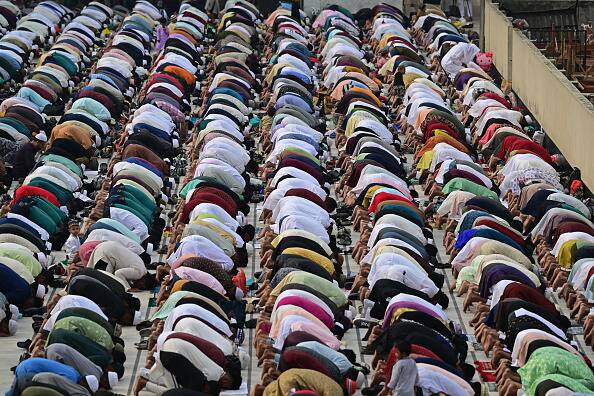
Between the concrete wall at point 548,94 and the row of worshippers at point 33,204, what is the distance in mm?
12043

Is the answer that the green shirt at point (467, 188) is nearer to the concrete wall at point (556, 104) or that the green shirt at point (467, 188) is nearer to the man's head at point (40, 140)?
the concrete wall at point (556, 104)

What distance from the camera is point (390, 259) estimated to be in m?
39.0

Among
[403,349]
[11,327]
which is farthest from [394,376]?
[11,327]

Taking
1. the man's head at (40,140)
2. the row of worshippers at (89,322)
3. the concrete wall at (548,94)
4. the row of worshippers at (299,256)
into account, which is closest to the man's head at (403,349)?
the row of worshippers at (299,256)

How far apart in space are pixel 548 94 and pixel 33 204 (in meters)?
A: 15.1

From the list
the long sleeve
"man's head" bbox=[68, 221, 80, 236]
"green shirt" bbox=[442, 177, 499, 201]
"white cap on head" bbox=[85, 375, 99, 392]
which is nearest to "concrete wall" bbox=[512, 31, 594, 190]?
"green shirt" bbox=[442, 177, 499, 201]

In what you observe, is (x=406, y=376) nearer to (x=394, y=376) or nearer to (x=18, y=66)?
(x=394, y=376)

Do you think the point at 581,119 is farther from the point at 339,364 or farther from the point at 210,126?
the point at 339,364

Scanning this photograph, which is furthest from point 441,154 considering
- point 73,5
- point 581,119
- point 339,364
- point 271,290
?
point 73,5

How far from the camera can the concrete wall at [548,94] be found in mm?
46312

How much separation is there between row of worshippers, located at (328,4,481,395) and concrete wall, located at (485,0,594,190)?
3.15 meters

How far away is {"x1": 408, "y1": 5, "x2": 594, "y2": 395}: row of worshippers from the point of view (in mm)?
34562

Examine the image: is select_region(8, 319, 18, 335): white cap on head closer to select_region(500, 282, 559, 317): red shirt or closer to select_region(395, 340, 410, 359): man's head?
select_region(395, 340, 410, 359): man's head

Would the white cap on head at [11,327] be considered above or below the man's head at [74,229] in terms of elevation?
below
